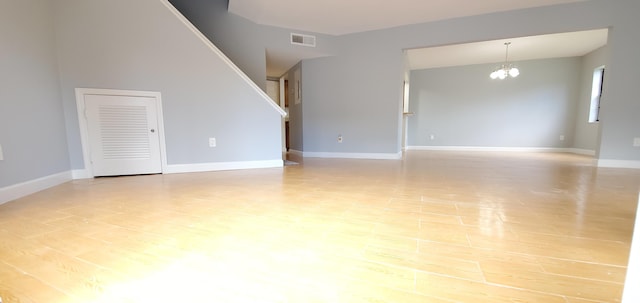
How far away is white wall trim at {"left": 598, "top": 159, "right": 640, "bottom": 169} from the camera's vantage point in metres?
3.66

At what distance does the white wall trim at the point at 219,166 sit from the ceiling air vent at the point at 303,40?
2454 mm

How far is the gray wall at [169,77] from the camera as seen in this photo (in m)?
2.86

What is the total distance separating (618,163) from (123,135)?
7274mm

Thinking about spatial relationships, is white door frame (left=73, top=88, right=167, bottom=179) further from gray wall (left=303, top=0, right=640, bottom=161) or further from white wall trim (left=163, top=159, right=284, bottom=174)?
gray wall (left=303, top=0, right=640, bottom=161)

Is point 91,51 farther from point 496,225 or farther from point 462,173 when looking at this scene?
point 462,173

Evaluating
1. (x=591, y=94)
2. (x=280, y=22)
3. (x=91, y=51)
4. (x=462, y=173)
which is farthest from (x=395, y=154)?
(x=591, y=94)

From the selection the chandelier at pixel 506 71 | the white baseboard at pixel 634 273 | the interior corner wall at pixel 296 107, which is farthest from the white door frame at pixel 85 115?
the chandelier at pixel 506 71

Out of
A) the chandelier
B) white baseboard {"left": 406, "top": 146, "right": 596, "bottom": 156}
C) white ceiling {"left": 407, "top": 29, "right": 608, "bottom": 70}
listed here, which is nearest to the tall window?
white ceiling {"left": 407, "top": 29, "right": 608, "bottom": 70}

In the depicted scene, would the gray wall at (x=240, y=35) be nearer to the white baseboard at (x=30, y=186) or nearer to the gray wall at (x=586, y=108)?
the white baseboard at (x=30, y=186)

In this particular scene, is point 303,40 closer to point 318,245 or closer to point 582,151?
point 318,245

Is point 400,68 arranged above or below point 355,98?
above

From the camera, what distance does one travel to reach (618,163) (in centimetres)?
372

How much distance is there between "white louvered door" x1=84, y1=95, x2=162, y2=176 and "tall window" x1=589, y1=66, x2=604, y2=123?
924 centimetres

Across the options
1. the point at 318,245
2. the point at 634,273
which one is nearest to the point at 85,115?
the point at 318,245
